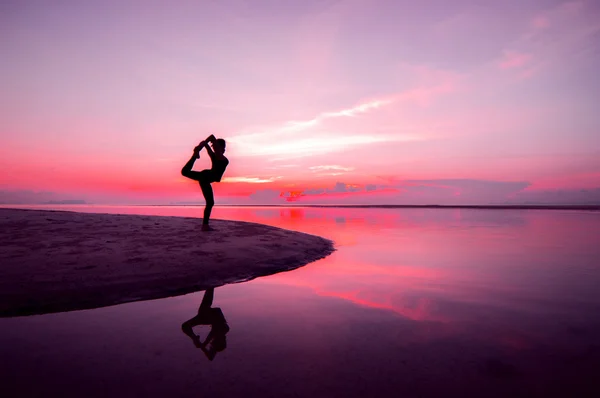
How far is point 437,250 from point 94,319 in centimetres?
1055

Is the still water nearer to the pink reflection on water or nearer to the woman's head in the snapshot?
the pink reflection on water

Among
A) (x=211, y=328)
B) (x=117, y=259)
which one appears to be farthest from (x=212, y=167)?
(x=211, y=328)

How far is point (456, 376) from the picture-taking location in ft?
9.80

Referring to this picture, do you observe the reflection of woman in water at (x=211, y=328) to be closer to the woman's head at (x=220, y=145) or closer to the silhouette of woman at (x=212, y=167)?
the silhouette of woman at (x=212, y=167)

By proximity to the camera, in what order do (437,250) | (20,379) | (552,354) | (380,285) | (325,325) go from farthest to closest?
(437,250)
(380,285)
(325,325)
(552,354)
(20,379)

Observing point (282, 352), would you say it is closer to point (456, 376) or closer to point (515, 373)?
point (456, 376)

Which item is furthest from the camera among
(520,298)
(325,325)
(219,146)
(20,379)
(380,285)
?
(219,146)

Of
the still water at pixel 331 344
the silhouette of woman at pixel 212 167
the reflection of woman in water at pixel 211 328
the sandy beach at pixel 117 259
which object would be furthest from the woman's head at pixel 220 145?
the reflection of woman in water at pixel 211 328

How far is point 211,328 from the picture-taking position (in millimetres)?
4195

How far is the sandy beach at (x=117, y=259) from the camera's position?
5.30 metres

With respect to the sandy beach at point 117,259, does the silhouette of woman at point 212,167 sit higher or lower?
higher

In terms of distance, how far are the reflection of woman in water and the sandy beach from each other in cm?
133

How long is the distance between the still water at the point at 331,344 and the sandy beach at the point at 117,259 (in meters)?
0.60

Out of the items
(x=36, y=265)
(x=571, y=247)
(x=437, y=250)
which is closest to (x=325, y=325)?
(x=36, y=265)
